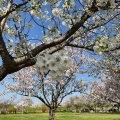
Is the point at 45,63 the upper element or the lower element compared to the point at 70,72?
lower

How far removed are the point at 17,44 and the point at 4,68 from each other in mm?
826

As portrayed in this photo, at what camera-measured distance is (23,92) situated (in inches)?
651

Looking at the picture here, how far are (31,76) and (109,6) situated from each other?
14293 millimetres

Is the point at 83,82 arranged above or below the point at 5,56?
above

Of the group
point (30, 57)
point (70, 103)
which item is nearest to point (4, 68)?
point (30, 57)

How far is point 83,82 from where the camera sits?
17.9 m

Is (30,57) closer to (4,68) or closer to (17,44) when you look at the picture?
(4,68)

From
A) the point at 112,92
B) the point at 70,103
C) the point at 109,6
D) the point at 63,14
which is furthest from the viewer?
the point at 70,103

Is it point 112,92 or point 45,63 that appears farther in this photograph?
point 112,92

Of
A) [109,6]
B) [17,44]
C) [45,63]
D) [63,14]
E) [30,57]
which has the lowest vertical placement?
[45,63]

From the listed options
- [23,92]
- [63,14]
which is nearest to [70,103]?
[23,92]

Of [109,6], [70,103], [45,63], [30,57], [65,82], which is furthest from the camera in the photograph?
[70,103]

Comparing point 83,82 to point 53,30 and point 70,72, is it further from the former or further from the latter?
point 53,30

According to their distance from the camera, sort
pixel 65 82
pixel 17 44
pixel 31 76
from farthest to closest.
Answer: pixel 31 76
pixel 65 82
pixel 17 44
